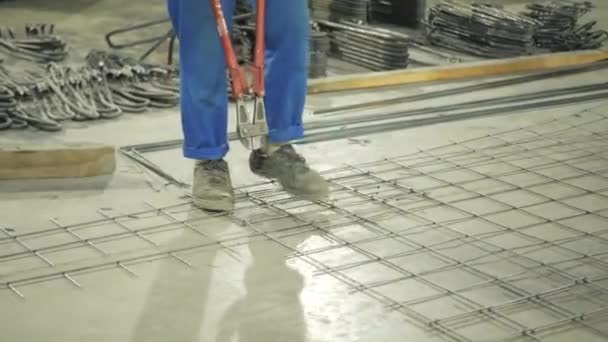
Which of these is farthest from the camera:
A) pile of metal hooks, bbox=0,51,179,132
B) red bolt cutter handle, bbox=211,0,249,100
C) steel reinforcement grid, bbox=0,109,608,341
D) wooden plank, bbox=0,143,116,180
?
pile of metal hooks, bbox=0,51,179,132

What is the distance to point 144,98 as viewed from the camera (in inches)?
151

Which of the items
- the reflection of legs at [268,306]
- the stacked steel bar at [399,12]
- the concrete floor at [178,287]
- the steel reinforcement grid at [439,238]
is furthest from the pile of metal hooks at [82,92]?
the stacked steel bar at [399,12]

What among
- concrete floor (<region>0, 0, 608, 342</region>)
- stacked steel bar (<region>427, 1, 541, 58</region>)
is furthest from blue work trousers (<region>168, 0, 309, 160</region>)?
stacked steel bar (<region>427, 1, 541, 58</region>)

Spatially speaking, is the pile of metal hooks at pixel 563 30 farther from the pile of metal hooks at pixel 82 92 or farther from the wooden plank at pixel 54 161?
the wooden plank at pixel 54 161

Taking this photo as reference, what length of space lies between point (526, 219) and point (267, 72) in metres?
0.76

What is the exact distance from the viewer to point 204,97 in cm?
271

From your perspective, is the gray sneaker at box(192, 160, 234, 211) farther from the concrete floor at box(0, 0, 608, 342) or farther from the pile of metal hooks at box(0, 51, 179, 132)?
the pile of metal hooks at box(0, 51, 179, 132)

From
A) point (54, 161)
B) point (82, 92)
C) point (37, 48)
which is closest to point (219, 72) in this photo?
point (54, 161)

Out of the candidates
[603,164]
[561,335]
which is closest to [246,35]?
[603,164]

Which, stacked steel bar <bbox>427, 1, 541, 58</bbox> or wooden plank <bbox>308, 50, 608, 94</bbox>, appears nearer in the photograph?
wooden plank <bbox>308, 50, 608, 94</bbox>

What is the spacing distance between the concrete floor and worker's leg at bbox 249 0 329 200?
0.20 m

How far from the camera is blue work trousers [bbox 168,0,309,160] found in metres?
2.66

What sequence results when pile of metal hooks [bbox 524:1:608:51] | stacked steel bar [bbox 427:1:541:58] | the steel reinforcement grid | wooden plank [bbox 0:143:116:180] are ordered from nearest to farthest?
the steel reinforcement grid → wooden plank [bbox 0:143:116:180] → stacked steel bar [bbox 427:1:541:58] → pile of metal hooks [bbox 524:1:608:51]

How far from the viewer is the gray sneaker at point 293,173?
2.73m
